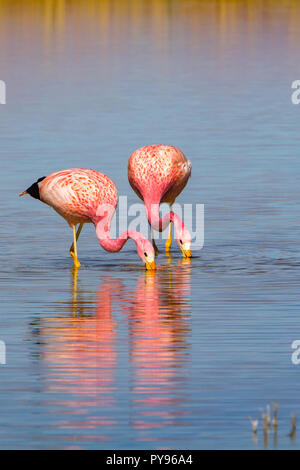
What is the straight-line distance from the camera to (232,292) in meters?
15.1

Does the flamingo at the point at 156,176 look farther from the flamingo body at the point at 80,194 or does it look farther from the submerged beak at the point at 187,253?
the flamingo body at the point at 80,194

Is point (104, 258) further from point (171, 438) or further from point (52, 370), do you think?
point (171, 438)

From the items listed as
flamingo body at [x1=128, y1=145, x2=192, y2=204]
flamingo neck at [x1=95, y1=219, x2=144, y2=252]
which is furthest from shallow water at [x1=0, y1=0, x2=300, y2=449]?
flamingo body at [x1=128, y1=145, x2=192, y2=204]

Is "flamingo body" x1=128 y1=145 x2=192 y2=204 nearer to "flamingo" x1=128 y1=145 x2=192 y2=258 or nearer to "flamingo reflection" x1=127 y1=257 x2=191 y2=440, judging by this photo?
"flamingo" x1=128 y1=145 x2=192 y2=258

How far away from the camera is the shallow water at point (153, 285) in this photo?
34.0ft

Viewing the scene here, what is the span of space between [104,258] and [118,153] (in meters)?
8.39

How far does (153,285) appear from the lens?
15797 mm

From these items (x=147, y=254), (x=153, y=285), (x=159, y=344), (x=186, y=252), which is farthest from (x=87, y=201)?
(x=159, y=344)

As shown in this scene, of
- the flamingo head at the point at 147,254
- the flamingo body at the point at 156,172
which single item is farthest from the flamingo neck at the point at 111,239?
the flamingo body at the point at 156,172

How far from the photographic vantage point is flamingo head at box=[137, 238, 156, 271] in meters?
16.6

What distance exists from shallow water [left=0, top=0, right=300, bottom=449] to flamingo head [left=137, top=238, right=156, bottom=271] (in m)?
0.14

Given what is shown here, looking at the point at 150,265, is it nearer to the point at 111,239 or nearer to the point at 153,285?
the point at 111,239

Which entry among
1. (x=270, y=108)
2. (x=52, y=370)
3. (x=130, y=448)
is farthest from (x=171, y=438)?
(x=270, y=108)
